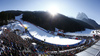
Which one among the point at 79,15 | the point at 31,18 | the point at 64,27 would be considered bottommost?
the point at 64,27

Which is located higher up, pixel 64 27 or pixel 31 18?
pixel 31 18

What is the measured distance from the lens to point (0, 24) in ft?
81.6

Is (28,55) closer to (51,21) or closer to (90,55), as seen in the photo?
(90,55)

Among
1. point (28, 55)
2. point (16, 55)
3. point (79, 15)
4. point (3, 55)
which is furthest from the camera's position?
point (79, 15)

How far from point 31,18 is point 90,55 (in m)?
38.7

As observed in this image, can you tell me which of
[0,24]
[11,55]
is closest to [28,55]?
[11,55]

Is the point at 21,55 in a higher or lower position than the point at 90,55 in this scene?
lower

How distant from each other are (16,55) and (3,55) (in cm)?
129

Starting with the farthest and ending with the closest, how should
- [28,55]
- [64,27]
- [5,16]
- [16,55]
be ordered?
[64,27], [5,16], [28,55], [16,55]

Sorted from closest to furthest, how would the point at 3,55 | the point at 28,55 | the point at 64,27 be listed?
the point at 3,55, the point at 28,55, the point at 64,27

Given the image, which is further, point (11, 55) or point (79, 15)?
point (79, 15)

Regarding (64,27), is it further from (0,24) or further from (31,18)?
(0,24)

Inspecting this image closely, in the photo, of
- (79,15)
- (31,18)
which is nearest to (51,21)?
(31,18)

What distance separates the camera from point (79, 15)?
193 meters
